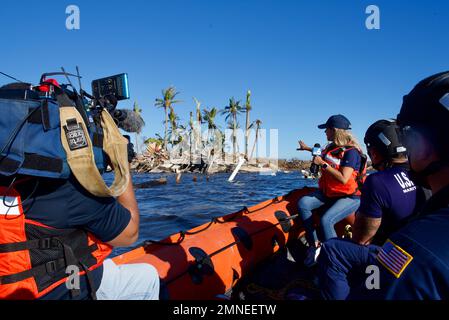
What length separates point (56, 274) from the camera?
1416mm

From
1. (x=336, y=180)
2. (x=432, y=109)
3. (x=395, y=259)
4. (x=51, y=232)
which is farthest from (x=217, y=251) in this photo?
(x=432, y=109)

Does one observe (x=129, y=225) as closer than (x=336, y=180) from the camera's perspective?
Yes

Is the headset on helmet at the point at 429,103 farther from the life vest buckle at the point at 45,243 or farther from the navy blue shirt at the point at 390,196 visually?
the life vest buckle at the point at 45,243

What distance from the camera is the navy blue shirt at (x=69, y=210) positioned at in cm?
133

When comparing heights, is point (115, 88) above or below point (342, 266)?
above

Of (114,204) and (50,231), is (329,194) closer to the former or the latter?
(114,204)

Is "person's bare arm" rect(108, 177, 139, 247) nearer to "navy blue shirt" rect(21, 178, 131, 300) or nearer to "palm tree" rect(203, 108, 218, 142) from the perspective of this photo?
"navy blue shirt" rect(21, 178, 131, 300)

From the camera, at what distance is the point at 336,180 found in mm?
4137

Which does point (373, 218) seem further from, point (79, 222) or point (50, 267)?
point (50, 267)

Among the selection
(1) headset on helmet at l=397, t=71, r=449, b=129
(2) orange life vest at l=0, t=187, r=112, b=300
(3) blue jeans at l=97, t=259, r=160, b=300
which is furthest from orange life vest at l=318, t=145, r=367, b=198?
(2) orange life vest at l=0, t=187, r=112, b=300

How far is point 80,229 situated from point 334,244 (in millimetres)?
2211

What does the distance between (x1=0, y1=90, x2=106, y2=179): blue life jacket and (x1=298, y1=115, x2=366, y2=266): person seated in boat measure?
11.7 feet

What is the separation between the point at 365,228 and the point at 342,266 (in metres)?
0.43

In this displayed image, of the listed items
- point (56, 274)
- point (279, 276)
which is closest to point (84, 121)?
point (56, 274)
